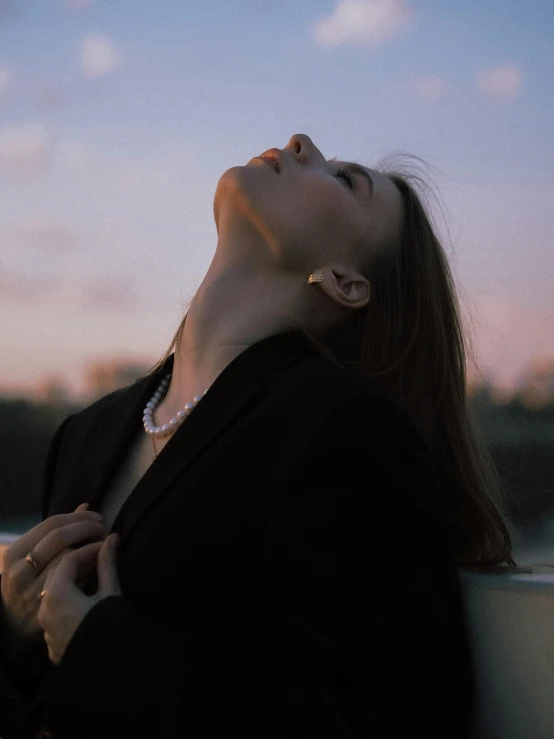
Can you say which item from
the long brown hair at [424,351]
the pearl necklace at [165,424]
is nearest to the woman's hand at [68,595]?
the pearl necklace at [165,424]

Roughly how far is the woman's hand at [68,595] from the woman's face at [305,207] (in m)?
0.62

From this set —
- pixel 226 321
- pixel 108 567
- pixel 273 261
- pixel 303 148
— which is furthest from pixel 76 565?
pixel 303 148

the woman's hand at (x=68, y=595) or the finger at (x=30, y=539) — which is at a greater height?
the finger at (x=30, y=539)

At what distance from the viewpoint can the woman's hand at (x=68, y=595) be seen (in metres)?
1.14

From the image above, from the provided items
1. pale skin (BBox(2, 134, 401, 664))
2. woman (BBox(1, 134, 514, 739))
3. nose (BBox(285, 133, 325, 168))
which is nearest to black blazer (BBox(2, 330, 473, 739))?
woman (BBox(1, 134, 514, 739))

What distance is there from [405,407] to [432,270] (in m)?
0.30

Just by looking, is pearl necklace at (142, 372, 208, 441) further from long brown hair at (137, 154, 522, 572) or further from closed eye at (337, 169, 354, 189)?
closed eye at (337, 169, 354, 189)

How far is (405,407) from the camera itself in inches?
59.9

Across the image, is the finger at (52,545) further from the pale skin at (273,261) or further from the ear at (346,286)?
the ear at (346,286)

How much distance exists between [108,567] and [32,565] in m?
0.15

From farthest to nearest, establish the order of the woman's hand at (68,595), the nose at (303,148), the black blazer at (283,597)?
the nose at (303,148)
the woman's hand at (68,595)
the black blazer at (283,597)

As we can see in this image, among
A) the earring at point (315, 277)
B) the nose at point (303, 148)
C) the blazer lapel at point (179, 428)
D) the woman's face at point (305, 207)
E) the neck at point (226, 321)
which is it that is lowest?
the blazer lapel at point (179, 428)

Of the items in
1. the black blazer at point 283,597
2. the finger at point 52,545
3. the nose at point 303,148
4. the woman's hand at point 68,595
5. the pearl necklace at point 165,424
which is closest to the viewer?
the black blazer at point 283,597

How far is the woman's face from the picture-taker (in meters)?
1.49
